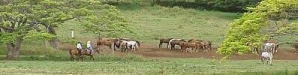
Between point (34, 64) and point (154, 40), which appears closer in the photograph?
point (34, 64)

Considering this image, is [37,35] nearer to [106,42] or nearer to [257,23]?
[106,42]

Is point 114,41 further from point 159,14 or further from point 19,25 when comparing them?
point 159,14

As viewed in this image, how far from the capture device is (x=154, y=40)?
170 ft

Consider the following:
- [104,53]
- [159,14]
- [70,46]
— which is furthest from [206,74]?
[159,14]

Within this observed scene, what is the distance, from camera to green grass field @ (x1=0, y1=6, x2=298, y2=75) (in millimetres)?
30788

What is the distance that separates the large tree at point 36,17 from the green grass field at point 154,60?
51.5 inches

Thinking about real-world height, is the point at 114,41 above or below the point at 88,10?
below

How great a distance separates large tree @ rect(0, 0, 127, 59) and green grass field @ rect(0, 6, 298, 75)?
51.5 inches

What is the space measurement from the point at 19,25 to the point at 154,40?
14.4 m

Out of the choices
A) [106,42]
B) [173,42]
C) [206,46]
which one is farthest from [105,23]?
[206,46]

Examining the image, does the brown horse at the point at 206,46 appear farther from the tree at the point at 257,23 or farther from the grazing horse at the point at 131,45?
the tree at the point at 257,23

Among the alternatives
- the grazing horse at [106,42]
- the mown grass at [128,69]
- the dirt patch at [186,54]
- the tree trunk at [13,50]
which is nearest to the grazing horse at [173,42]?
the dirt patch at [186,54]

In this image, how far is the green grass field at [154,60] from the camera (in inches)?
1212

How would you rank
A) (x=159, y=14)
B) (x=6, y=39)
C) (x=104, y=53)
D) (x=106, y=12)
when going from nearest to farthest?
1. (x=6, y=39)
2. (x=106, y=12)
3. (x=104, y=53)
4. (x=159, y=14)
